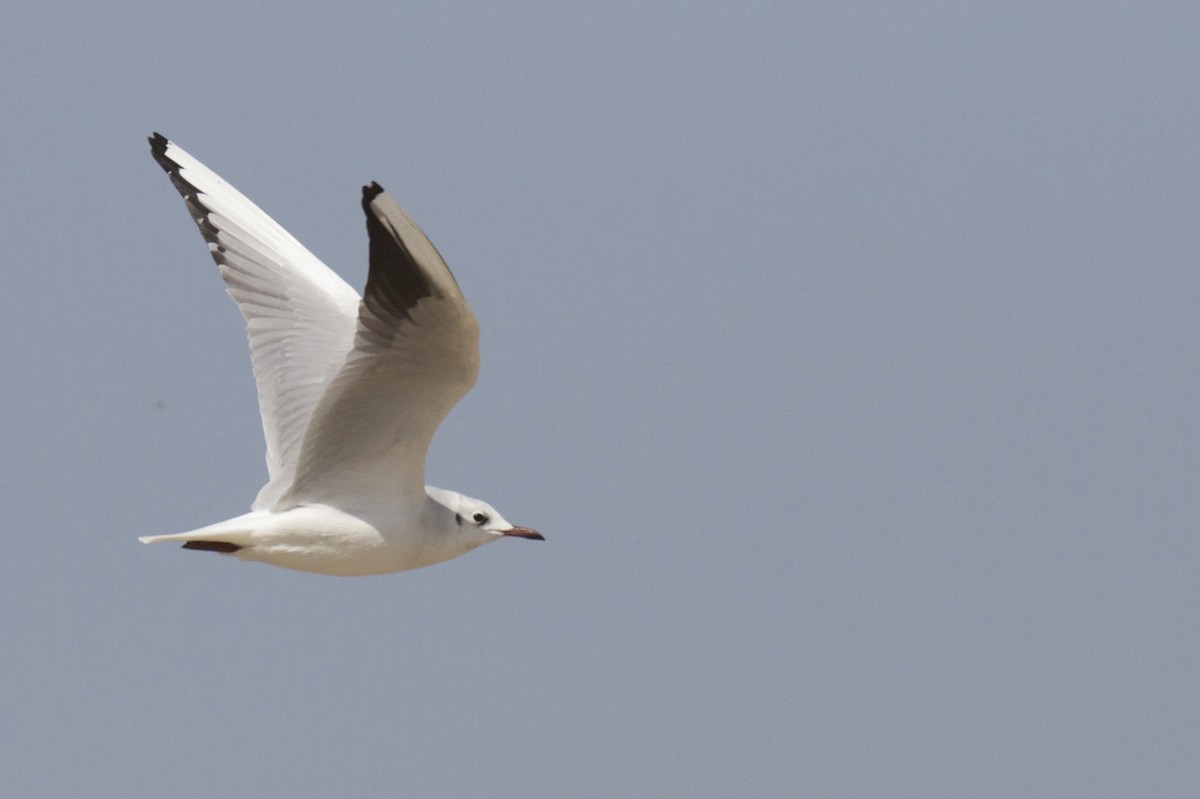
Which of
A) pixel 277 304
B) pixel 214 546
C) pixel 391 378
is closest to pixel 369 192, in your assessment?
pixel 391 378

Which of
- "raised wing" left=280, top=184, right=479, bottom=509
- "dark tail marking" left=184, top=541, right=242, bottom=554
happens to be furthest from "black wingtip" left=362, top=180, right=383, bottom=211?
"dark tail marking" left=184, top=541, right=242, bottom=554

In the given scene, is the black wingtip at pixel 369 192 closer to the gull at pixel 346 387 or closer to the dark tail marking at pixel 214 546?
the gull at pixel 346 387

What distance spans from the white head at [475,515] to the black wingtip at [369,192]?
80.2 inches

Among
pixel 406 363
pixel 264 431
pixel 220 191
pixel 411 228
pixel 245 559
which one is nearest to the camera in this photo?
pixel 411 228

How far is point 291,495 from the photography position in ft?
29.8

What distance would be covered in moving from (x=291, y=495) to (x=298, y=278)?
1.56m

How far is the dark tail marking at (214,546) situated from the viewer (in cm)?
879

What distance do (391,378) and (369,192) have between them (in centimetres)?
113

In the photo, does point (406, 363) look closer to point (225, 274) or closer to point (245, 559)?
point (245, 559)

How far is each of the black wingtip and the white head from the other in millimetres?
2038

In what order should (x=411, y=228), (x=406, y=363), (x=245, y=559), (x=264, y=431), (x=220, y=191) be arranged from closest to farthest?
(x=411, y=228)
(x=406, y=363)
(x=245, y=559)
(x=264, y=431)
(x=220, y=191)

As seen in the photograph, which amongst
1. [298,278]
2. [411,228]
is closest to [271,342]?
[298,278]

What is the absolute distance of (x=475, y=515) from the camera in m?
9.28

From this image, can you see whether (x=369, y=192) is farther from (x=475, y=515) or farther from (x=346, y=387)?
(x=475, y=515)
